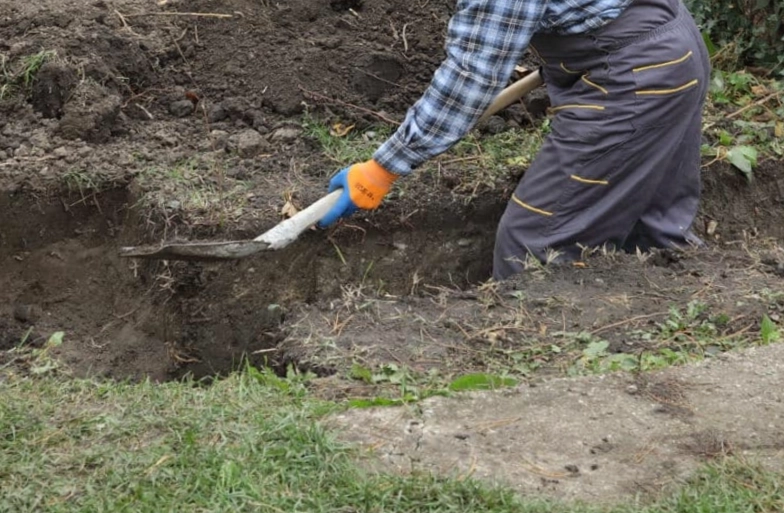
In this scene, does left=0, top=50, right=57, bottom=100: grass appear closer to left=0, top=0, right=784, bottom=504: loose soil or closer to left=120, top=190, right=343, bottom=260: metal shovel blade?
left=0, top=0, right=784, bottom=504: loose soil

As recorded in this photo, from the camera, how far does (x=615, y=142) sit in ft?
15.3

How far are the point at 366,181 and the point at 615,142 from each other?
1.04m

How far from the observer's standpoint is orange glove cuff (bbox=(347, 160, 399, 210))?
455 centimetres

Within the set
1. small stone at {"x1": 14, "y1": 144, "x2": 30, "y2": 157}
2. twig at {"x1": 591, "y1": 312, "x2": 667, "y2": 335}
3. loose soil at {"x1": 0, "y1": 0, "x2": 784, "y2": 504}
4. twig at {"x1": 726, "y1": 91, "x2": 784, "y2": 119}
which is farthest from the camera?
twig at {"x1": 726, "y1": 91, "x2": 784, "y2": 119}

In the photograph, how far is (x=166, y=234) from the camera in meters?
4.95

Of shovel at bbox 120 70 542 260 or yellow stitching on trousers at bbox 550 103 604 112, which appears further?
yellow stitching on trousers at bbox 550 103 604 112

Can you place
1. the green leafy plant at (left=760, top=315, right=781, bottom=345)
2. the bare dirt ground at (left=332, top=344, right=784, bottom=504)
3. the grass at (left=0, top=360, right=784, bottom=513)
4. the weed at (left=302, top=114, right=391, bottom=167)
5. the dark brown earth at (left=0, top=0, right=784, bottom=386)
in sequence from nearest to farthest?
the grass at (left=0, top=360, right=784, bottom=513) → the bare dirt ground at (left=332, top=344, right=784, bottom=504) → the green leafy plant at (left=760, top=315, right=781, bottom=345) → the dark brown earth at (left=0, top=0, right=784, bottom=386) → the weed at (left=302, top=114, right=391, bottom=167)

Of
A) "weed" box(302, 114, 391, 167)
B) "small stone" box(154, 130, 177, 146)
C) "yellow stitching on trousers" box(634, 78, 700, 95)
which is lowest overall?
"small stone" box(154, 130, 177, 146)

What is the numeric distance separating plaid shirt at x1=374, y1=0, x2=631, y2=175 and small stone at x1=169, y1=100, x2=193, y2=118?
1.55m

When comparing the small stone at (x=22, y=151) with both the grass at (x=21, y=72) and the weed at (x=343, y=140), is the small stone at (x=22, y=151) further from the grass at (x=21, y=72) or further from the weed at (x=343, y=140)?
the weed at (x=343, y=140)

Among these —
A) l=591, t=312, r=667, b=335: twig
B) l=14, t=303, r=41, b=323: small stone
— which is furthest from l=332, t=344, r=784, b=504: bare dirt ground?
l=14, t=303, r=41, b=323: small stone

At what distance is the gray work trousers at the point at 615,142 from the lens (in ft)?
15.0

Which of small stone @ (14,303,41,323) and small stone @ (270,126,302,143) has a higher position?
small stone @ (270,126,302,143)

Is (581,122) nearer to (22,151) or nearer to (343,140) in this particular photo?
(343,140)
